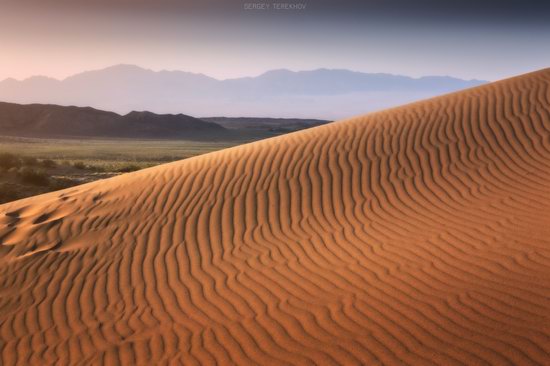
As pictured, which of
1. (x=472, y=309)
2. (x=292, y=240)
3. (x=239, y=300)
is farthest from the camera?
(x=292, y=240)

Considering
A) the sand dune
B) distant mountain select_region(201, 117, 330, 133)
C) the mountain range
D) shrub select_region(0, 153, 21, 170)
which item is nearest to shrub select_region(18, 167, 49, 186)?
shrub select_region(0, 153, 21, 170)

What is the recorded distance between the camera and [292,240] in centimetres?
602

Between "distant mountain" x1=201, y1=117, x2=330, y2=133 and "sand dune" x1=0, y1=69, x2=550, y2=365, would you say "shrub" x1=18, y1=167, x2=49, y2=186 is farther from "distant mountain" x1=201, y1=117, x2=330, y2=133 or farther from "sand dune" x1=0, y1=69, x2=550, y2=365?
"distant mountain" x1=201, y1=117, x2=330, y2=133

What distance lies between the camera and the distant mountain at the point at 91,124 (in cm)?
6900

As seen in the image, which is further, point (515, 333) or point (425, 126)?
point (425, 126)

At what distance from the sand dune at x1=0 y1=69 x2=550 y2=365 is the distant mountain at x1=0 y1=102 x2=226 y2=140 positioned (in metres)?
59.9

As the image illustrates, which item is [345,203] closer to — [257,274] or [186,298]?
[257,274]

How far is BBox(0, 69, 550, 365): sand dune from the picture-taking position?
3721 millimetres

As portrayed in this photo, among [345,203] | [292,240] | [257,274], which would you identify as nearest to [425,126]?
[345,203]

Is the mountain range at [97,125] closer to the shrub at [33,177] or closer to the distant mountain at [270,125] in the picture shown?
the distant mountain at [270,125]

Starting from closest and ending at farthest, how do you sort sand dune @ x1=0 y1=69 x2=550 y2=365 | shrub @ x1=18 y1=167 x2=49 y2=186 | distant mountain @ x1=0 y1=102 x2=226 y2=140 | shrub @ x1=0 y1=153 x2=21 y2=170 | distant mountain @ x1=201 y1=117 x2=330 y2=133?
sand dune @ x1=0 y1=69 x2=550 y2=365 < shrub @ x1=18 y1=167 x2=49 y2=186 < shrub @ x1=0 y1=153 x2=21 y2=170 < distant mountain @ x1=0 y1=102 x2=226 y2=140 < distant mountain @ x1=201 y1=117 x2=330 y2=133

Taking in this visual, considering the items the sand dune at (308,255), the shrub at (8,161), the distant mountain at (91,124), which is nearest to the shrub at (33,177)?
the shrub at (8,161)

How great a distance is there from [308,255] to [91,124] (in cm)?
7647

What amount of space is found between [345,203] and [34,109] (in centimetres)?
7876
